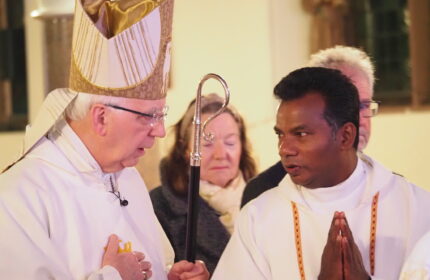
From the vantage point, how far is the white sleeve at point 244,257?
3.72 metres

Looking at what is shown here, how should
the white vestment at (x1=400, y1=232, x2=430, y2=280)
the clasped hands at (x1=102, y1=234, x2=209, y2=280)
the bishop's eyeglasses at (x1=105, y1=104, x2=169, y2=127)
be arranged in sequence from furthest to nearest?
1. the bishop's eyeglasses at (x1=105, y1=104, x2=169, y2=127)
2. the clasped hands at (x1=102, y1=234, x2=209, y2=280)
3. the white vestment at (x1=400, y1=232, x2=430, y2=280)

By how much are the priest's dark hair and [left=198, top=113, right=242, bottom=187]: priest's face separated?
1489 millimetres

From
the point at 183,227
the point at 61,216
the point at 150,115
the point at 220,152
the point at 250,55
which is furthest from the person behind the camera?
the point at 250,55

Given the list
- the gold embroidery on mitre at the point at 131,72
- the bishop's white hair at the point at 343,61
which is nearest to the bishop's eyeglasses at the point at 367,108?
the bishop's white hair at the point at 343,61

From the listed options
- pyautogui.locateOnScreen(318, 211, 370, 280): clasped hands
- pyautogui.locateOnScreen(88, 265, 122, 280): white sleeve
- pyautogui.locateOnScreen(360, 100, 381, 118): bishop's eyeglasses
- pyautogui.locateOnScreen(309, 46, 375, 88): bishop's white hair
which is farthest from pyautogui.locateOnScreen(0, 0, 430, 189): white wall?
pyautogui.locateOnScreen(318, 211, 370, 280): clasped hands

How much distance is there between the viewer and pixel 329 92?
12.4 feet

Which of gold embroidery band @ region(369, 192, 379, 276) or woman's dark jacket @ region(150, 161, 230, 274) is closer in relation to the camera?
gold embroidery band @ region(369, 192, 379, 276)

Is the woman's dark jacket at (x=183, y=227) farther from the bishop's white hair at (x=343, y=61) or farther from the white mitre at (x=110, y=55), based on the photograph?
the white mitre at (x=110, y=55)

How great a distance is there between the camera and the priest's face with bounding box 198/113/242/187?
530 centimetres

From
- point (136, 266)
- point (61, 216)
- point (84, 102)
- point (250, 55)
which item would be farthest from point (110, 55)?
point (250, 55)

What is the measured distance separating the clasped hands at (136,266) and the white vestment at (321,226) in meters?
0.15

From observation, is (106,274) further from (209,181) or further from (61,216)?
(209,181)

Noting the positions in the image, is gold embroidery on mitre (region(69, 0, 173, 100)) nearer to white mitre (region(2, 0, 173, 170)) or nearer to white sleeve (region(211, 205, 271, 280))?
white mitre (region(2, 0, 173, 170))

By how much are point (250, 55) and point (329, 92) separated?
5311mm
